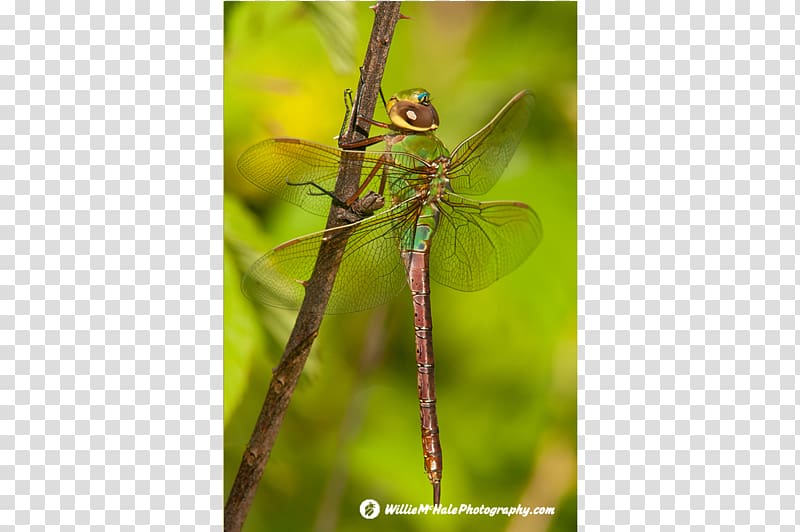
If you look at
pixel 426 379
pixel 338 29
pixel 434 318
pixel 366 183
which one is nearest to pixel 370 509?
pixel 426 379

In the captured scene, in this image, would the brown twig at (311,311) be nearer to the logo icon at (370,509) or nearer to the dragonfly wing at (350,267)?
the dragonfly wing at (350,267)

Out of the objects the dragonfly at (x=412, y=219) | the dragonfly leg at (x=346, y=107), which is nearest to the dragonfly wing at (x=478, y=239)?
the dragonfly at (x=412, y=219)

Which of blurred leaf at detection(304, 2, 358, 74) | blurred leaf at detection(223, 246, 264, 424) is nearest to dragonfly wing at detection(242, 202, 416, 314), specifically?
blurred leaf at detection(223, 246, 264, 424)

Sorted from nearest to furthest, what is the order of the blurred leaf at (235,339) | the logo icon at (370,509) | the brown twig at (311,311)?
the brown twig at (311,311) < the blurred leaf at (235,339) < the logo icon at (370,509)

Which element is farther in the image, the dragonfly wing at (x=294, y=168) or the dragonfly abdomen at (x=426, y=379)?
the dragonfly abdomen at (x=426, y=379)

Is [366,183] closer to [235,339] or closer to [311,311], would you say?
[311,311]

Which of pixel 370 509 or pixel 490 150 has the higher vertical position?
pixel 490 150

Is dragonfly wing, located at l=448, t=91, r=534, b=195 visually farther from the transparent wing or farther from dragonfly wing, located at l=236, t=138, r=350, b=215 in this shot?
dragonfly wing, located at l=236, t=138, r=350, b=215
